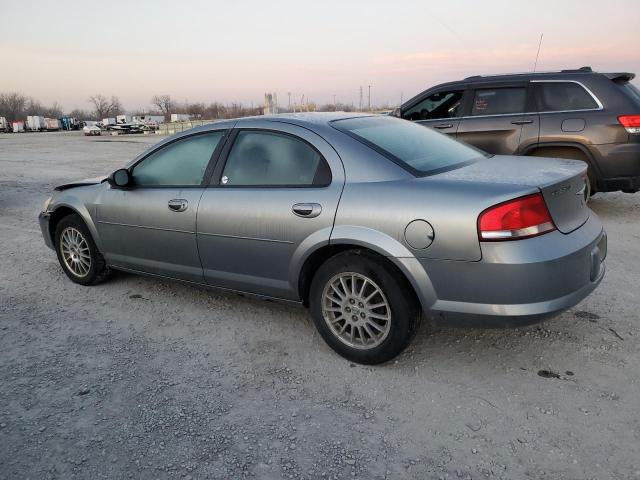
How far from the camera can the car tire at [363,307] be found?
2914 millimetres

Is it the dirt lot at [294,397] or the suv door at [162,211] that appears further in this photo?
the suv door at [162,211]

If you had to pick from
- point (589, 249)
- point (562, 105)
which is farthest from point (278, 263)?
point (562, 105)

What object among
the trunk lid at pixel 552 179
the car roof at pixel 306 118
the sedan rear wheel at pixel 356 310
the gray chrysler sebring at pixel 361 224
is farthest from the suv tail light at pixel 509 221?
the car roof at pixel 306 118

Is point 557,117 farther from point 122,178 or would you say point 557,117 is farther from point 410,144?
point 122,178

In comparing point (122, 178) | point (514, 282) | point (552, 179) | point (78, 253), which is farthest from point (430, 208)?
point (78, 253)

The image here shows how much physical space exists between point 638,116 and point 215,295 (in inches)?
210

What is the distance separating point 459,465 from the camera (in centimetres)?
226

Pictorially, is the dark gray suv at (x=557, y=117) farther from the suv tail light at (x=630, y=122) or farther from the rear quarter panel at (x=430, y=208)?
the rear quarter panel at (x=430, y=208)

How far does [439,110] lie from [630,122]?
247 centimetres

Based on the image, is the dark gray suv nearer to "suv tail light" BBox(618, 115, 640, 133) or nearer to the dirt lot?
"suv tail light" BBox(618, 115, 640, 133)

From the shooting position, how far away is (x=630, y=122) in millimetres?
6039

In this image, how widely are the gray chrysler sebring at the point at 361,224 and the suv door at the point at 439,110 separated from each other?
11.6 feet

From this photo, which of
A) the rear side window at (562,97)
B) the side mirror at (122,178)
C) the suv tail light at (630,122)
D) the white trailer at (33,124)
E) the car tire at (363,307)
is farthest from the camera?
the white trailer at (33,124)

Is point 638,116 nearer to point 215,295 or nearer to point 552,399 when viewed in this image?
point 552,399
